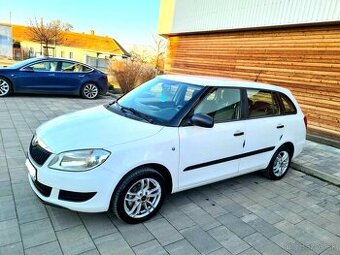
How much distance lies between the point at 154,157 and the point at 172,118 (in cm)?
56

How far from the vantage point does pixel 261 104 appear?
4332 mm

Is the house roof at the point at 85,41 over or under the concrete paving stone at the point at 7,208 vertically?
over

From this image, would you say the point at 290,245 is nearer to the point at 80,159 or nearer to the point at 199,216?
the point at 199,216

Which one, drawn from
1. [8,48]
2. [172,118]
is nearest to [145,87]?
[172,118]

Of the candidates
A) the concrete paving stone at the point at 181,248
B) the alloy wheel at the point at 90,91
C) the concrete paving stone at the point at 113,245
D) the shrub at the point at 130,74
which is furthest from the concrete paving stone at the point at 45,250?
the shrub at the point at 130,74

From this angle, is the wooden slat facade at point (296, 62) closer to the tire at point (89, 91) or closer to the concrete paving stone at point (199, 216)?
the tire at point (89, 91)

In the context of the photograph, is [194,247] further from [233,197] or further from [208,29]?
[208,29]

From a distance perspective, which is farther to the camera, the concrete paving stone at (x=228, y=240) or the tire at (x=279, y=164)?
the tire at (x=279, y=164)

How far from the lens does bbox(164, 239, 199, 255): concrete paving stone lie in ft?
9.15

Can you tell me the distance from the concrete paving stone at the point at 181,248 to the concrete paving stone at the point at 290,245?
36.9 inches

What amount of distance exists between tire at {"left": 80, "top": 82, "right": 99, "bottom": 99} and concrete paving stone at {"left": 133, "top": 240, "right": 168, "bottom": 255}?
29.0ft

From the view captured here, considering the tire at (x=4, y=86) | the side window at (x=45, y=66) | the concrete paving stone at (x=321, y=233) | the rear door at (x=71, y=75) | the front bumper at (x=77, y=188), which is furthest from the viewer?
the rear door at (x=71, y=75)

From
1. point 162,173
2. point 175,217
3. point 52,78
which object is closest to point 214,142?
point 162,173

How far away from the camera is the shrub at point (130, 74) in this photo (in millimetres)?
12898
